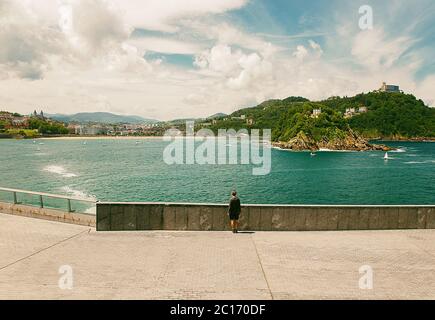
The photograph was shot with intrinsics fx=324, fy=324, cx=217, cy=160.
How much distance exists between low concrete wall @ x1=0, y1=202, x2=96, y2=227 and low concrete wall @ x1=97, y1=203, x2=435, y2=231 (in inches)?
45.8

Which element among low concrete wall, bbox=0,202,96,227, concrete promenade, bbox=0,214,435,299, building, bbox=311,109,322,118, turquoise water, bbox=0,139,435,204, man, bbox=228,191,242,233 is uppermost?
building, bbox=311,109,322,118

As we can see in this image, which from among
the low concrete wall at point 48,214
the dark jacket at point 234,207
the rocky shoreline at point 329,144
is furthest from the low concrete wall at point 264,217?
the rocky shoreline at point 329,144

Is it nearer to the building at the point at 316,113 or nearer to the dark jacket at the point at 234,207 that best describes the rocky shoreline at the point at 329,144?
the building at the point at 316,113

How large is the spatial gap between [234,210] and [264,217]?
1351 mm

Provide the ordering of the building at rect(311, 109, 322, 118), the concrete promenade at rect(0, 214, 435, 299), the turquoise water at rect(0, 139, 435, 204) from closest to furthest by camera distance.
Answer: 1. the concrete promenade at rect(0, 214, 435, 299)
2. the turquoise water at rect(0, 139, 435, 204)
3. the building at rect(311, 109, 322, 118)

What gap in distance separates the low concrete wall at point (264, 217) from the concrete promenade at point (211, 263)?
0.38 m

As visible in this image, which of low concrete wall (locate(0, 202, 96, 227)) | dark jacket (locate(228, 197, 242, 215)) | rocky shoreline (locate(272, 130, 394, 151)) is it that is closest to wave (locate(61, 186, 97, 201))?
low concrete wall (locate(0, 202, 96, 227))

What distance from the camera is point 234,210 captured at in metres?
A: 11.1

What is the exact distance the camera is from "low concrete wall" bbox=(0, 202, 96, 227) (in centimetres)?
1226

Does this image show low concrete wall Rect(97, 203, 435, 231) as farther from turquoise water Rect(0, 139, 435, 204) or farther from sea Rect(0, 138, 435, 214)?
turquoise water Rect(0, 139, 435, 204)

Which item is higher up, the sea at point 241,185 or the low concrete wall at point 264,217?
the low concrete wall at point 264,217

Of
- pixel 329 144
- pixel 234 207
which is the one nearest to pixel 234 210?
pixel 234 207

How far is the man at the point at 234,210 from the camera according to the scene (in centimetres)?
1094
